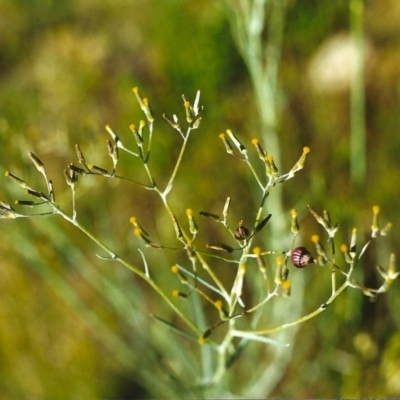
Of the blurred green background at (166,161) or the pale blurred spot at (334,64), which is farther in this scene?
the pale blurred spot at (334,64)

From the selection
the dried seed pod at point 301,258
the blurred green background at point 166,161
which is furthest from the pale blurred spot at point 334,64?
the dried seed pod at point 301,258

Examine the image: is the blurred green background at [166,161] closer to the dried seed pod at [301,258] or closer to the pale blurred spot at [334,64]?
the pale blurred spot at [334,64]

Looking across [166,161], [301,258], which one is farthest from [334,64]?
[301,258]

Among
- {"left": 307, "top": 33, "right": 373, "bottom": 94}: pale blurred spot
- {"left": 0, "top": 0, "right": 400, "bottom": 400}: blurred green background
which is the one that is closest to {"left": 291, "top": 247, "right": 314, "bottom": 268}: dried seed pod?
{"left": 0, "top": 0, "right": 400, "bottom": 400}: blurred green background

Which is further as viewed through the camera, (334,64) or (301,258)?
(334,64)

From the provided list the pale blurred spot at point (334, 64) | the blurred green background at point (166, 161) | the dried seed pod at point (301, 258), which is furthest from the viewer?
the pale blurred spot at point (334, 64)

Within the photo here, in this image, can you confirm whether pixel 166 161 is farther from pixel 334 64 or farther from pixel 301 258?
pixel 301 258

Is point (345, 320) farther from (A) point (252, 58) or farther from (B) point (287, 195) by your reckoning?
(A) point (252, 58)

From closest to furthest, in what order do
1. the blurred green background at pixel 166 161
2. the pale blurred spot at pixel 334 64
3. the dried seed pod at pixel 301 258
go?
the dried seed pod at pixel 301 258
the blurred green background at pixel 166 161
the pale blurred spot at pixel 334 64

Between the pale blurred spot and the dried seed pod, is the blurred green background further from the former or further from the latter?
the dried seed pod
